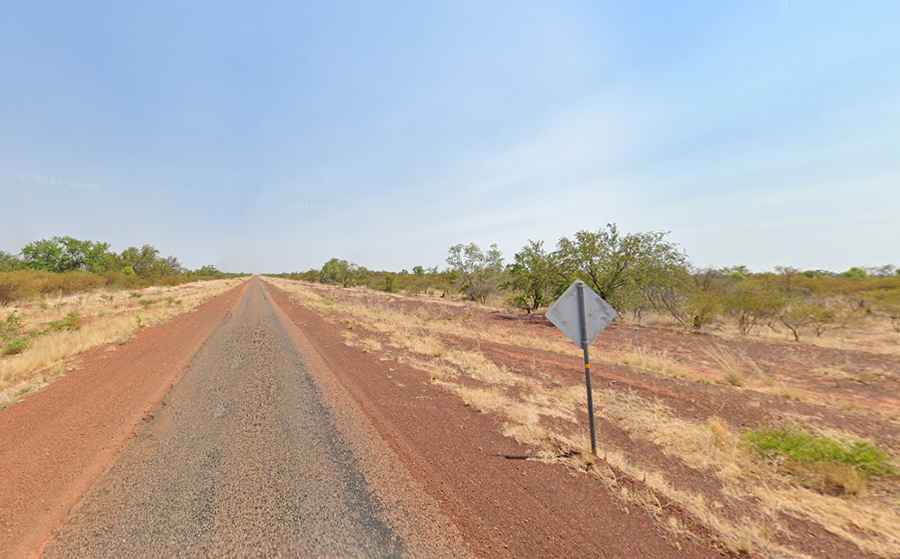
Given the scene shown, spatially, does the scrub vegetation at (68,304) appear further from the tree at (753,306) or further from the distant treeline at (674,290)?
the tree at (753,306)

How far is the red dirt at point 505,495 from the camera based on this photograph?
3051 millimetres

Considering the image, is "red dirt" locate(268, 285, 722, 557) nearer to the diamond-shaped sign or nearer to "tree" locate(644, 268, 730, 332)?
the diamond-shaped sign

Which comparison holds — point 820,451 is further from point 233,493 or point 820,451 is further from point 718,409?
point 233,493

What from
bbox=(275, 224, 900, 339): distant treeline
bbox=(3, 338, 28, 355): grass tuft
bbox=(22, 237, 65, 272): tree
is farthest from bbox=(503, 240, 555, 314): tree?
bbox=(22, 237, 65, 272): tree

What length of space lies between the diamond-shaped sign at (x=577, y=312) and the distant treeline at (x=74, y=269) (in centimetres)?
4980

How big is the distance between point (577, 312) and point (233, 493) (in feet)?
15.9

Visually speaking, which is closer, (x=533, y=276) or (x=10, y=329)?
(x=10, y=329)

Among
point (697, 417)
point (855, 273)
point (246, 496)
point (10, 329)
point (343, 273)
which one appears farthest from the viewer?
point (343, 273)

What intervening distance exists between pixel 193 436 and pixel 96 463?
1021mm

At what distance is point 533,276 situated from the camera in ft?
86.8

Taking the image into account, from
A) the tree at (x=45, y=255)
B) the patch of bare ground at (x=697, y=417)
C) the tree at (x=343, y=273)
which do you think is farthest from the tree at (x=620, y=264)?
the tree at (x=45, y=255)

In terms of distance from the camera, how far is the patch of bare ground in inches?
141

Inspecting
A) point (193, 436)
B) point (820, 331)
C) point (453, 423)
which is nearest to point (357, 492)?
point (453, 423)

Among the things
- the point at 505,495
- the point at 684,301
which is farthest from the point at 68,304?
the point at 684,301
